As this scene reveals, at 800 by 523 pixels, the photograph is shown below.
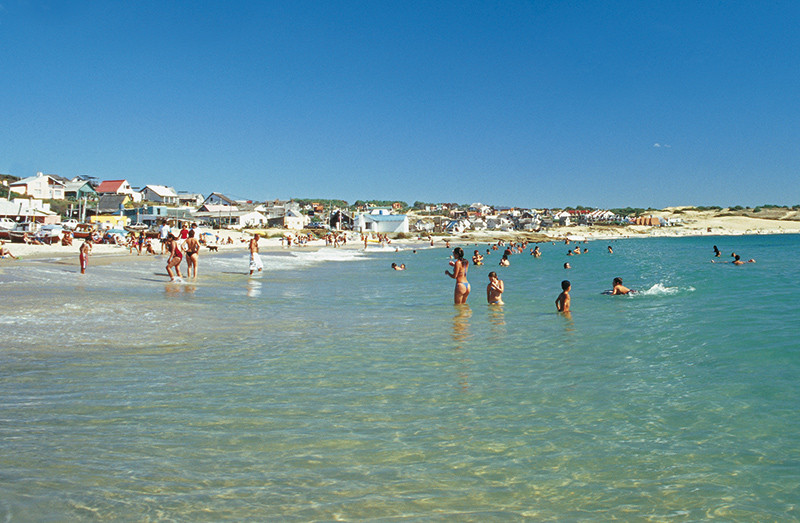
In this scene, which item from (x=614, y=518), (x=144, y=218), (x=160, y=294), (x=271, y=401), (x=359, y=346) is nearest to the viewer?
(x=614, y=518)

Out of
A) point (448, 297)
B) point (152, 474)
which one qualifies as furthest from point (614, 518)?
point (448, 297)

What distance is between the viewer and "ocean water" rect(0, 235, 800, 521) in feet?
12.8

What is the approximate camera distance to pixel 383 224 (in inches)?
3935

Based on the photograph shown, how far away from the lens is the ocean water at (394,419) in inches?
153

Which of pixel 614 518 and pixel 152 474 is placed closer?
pixel 614 518

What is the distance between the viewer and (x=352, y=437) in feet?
16.4

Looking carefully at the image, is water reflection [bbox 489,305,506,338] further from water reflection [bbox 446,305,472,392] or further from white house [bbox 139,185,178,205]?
white house [bbox 139,185,178,205]

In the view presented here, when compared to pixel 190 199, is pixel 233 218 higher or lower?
lower

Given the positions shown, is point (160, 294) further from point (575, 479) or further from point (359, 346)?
point (575, 479)

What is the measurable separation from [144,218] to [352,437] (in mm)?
76265

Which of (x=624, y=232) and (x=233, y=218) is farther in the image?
(x=624, y=232)

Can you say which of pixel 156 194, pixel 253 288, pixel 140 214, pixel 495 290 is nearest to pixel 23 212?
pixel 140 214

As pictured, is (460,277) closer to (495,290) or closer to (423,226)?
(495,290)

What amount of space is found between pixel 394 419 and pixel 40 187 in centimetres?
8407
